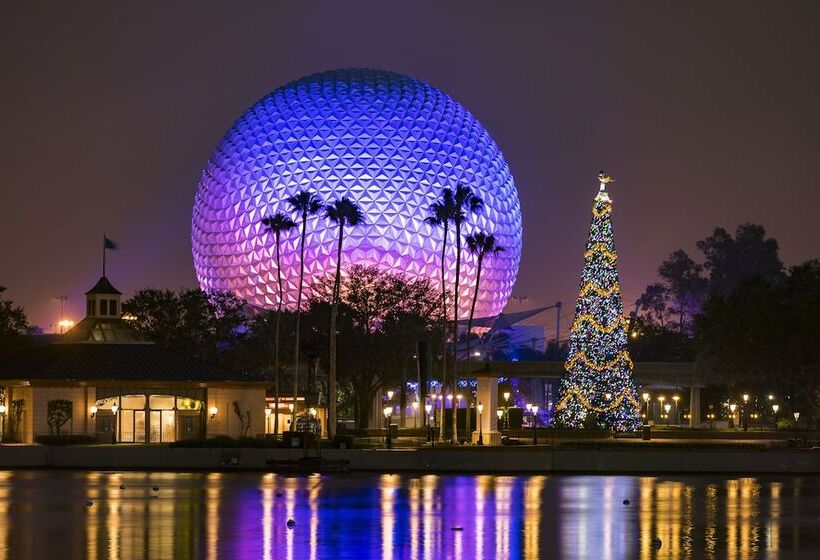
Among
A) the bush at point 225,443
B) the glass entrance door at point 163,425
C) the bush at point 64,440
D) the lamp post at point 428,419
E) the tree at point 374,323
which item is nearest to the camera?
the bush at point 225,443

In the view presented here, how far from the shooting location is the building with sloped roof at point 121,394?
2913 inches

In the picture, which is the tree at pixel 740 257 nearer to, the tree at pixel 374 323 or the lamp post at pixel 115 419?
the tree at pixel 374 323

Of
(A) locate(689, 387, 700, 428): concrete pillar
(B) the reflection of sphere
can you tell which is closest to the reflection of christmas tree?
(B) the reflection of sphere

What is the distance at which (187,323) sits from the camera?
98.2 m

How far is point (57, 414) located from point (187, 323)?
24840mm

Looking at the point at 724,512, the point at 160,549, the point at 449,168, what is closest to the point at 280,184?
the point at 449,168

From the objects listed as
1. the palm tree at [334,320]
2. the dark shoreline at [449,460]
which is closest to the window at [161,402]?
the palm tree at [334,320]

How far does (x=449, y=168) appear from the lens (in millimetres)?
109562

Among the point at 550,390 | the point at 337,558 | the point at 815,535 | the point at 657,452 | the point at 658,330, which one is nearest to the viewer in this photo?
the point at 337,558

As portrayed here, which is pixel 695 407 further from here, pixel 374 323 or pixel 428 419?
pixel 428 419

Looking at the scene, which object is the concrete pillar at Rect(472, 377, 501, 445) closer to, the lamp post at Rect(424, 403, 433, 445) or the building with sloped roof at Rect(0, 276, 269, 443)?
the lamp post at Rect(424, 403, 433, 445)

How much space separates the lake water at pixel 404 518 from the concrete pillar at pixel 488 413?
63.3 feet

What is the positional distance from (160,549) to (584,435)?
154 feet

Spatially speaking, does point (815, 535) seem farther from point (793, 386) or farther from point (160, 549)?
point (793, 386)
